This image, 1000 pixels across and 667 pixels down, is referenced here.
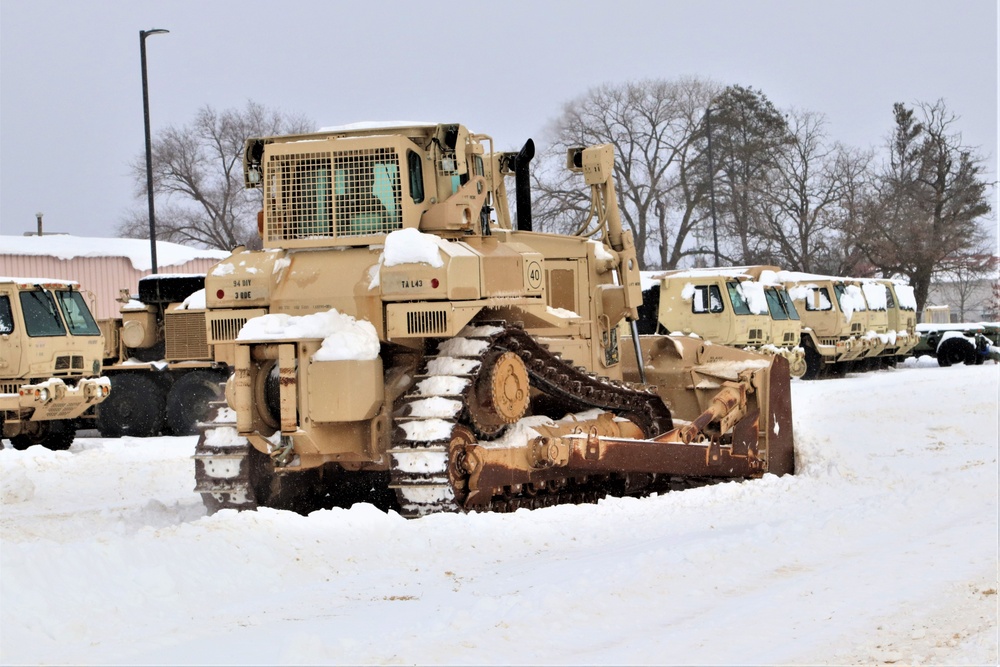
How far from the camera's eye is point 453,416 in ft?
30.3

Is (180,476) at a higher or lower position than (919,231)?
lower

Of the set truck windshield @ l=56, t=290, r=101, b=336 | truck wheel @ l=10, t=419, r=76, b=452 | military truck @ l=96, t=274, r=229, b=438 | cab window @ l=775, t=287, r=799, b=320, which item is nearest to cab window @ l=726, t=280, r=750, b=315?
cab window @ l=775, t=287, r=799, b=320

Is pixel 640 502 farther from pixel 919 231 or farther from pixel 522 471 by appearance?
pixel 919 231

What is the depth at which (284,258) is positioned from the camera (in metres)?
10.3

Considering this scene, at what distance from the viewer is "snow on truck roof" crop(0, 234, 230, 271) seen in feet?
122

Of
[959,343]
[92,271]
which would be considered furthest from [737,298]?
[92,271]

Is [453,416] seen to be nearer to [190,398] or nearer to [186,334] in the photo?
[190,398]

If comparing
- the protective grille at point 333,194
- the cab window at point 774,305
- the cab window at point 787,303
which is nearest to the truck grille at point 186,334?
the protective grille at point 333,194

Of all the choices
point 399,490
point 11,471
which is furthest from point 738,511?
point 11,471

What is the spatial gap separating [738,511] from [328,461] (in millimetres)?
3065

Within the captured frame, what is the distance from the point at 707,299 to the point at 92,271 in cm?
1810

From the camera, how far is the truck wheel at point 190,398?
20.8 meters

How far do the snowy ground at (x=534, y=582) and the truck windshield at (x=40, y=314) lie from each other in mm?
8024

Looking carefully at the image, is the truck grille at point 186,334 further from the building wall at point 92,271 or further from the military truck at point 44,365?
the building wall at point 92,271
